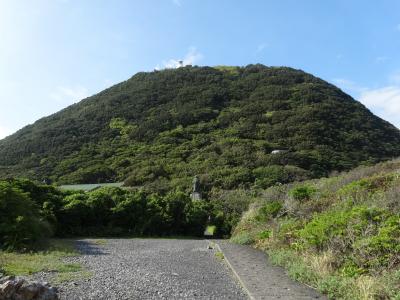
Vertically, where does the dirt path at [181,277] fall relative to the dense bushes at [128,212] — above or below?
below

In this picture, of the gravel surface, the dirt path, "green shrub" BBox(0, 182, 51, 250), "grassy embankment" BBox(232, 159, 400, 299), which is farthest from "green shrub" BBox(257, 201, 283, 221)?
"green shrub" BBox(0, 182, 51, 250)

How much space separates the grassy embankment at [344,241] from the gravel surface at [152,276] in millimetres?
1291

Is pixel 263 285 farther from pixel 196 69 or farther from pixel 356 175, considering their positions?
pixel 196 69

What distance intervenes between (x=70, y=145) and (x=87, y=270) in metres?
42.8

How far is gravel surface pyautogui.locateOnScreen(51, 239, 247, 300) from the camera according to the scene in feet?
23.5

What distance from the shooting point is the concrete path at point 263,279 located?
712cm

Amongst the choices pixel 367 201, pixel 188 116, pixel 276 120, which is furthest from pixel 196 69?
pixel 367 201

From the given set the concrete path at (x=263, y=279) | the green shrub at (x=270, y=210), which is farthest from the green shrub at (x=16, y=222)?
the green shrub at (x=270, y=210)

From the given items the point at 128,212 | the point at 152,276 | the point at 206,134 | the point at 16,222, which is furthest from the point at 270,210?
the point at 206,134

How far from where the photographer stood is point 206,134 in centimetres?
4881

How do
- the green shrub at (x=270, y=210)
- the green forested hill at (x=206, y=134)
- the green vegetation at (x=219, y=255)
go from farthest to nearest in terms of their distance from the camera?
the green forested hill at (x=206, y=134)
the green shrub at (x=270, y=210)
the green vegetation at (x=219, y=255)

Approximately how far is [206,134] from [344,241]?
1607 inches

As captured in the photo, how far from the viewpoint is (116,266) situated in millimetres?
9914

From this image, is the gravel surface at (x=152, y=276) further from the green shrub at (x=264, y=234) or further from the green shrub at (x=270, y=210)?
the green shrub at (x=270, y=210)
